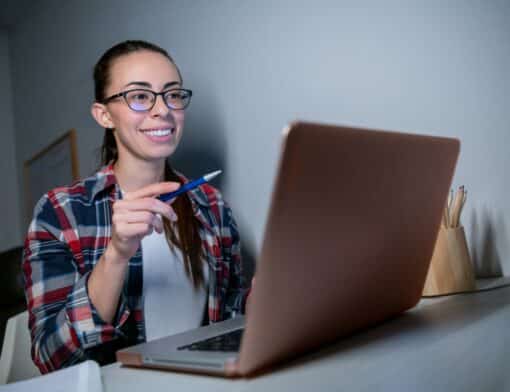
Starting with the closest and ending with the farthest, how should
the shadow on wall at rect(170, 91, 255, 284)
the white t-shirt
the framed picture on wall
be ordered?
the white t-shirt, the shadow on wall at rect(170, 91, 255, 284), the framed picture on wall

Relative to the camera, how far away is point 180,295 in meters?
1.42

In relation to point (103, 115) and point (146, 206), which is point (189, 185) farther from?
point (103, 115)

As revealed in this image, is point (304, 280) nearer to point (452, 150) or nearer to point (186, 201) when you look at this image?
point (452, 150)

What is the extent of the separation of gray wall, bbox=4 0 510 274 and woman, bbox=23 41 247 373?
0.25m

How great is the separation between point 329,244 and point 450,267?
56cm

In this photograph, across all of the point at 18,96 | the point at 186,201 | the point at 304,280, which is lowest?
the point at 304,280

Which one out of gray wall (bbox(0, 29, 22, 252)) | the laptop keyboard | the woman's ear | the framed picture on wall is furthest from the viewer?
gray wall (bbox(0, 29, 22, 252))

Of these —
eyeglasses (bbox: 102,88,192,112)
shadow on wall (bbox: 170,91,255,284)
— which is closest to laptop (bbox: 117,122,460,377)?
eyeglasses (bbox: 102,88,192,112)

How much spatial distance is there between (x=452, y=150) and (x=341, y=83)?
0.64 m

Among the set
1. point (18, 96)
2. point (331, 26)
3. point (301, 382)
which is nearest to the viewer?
point (301, 382)

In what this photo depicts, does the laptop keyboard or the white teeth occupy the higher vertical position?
the white teeth

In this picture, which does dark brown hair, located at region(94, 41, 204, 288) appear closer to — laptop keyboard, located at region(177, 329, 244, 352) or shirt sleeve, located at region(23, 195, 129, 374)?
shirt sleeve, located at region(23, 195, 129, 374)

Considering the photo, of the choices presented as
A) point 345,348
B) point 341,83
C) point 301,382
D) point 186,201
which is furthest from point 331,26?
point 301,382

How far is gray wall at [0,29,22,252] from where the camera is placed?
385 cm
